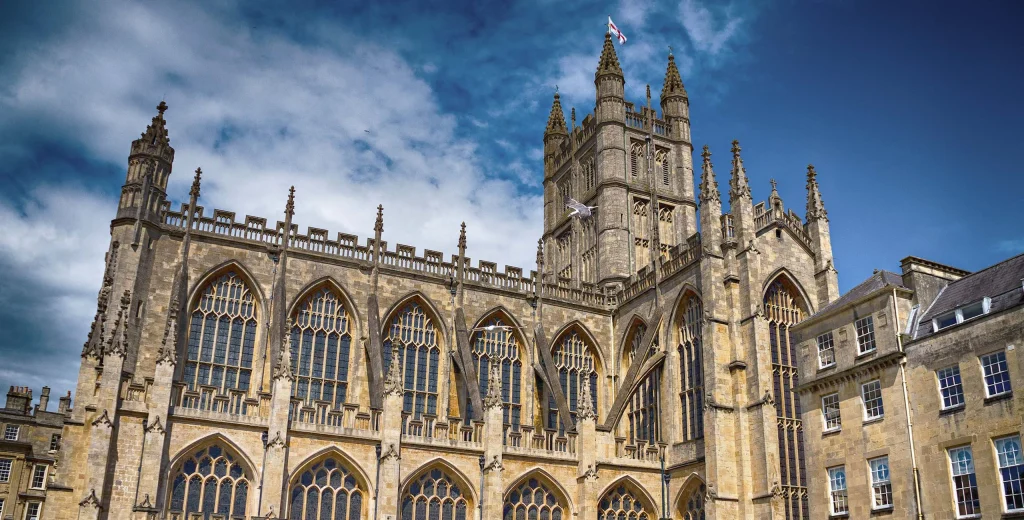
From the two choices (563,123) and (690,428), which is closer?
(690,428)

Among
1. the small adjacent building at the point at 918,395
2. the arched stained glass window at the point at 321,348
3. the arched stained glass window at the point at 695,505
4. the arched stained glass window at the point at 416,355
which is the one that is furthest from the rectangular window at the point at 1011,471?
the arched stained glass window at the point at 321,348

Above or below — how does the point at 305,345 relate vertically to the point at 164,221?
below

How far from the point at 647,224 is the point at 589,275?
3.80 m

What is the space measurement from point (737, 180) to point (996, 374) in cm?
1353

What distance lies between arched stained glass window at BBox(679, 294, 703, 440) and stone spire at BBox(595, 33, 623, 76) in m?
16.6

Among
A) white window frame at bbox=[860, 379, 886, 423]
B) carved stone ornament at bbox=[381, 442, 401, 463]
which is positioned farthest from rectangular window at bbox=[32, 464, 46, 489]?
white window frame at bbox=[860, 379, 886, 423]

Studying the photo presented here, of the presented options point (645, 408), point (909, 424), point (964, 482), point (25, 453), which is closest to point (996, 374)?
point (909, 424)

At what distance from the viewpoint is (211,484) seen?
26531 mm

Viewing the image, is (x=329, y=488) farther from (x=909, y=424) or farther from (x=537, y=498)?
(x=909, y=424)

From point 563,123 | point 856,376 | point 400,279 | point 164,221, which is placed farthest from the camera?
point 563,123

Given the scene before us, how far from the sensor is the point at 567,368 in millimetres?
36938

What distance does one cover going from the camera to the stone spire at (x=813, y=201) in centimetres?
3428

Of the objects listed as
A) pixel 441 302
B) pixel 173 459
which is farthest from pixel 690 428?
pixel 173 459

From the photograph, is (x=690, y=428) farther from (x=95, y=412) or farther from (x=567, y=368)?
(x=95, y=412)
